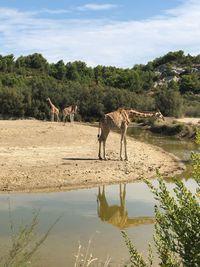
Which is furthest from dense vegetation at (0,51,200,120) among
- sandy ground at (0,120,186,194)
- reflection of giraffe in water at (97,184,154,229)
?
reflection of giraffe in water at (97,184,154,229)

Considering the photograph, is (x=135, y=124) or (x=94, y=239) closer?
(x=94, y=239)

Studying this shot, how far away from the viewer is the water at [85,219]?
906 centimetres

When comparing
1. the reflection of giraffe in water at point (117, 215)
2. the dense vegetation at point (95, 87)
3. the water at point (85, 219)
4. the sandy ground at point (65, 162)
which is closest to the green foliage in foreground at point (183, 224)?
the water at point (85, 219)

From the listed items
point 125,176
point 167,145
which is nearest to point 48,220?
point 125,176

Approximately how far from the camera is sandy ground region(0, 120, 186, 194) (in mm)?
15391

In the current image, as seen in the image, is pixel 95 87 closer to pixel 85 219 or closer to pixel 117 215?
pixel 117 215

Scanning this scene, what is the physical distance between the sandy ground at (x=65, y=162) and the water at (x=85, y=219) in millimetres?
756

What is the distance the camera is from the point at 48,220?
36.4 feet

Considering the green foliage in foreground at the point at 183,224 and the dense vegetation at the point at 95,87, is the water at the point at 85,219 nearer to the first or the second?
the green foliage in foreground at the point at 183,224

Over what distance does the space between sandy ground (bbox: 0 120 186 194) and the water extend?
0.76 m

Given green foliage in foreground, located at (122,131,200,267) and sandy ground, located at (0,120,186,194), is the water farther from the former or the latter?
green foliage in foreground, located at (122,131,200,267)

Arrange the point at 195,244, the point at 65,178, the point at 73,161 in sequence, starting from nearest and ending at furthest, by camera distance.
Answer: the point at 195,244, the point at 65,178, the point at 73,161

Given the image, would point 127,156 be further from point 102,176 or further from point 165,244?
point 165,244

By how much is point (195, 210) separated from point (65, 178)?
1213cm
